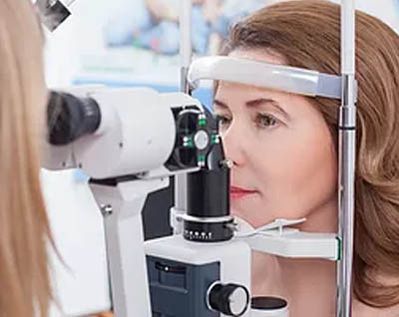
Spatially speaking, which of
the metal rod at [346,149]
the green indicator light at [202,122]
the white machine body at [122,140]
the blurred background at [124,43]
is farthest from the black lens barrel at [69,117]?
the blurred background at [124,43]

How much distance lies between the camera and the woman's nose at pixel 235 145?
3.88 feet

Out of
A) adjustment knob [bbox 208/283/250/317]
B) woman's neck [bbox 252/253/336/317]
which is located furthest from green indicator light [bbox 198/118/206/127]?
woman's neck [bbox 252/253/336/317]

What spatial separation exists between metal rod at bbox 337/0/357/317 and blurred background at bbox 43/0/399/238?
1226 mm

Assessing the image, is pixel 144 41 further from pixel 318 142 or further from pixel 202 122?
pixel 202 122

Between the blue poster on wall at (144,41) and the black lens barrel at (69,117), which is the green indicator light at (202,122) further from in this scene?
the blue poster on wall at (144,41)

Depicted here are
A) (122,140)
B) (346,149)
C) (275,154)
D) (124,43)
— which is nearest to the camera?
(122,140)

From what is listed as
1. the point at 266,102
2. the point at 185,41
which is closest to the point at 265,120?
the point at 266,102

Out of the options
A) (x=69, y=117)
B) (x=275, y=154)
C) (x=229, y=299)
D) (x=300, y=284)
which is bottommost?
(x=300, y=284)

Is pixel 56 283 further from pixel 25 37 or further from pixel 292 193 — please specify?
pixel 292 193

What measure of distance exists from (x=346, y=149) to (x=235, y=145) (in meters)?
0.21

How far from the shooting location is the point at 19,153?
0.61 m

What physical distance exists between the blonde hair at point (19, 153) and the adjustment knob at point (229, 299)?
0.99ft

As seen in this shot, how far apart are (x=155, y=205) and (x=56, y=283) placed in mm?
1151

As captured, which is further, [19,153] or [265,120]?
[265,120]
